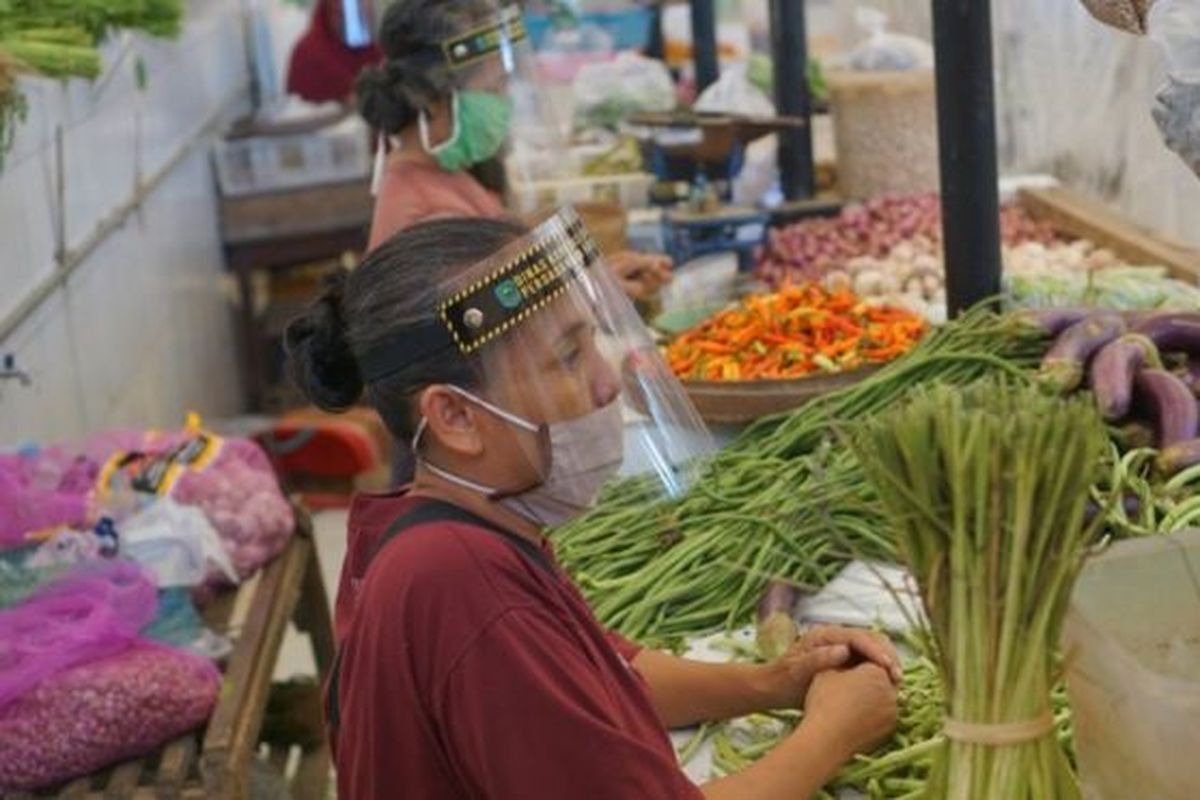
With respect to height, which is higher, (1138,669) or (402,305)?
(402,305)

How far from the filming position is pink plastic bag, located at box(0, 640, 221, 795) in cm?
350

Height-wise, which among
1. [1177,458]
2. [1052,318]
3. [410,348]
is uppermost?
[410,348]

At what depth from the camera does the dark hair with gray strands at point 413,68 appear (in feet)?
15.4

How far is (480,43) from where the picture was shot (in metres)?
4.79

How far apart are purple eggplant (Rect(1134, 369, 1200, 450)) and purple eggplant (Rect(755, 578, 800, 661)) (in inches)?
25.1

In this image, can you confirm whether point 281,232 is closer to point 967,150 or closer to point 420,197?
point 420,197

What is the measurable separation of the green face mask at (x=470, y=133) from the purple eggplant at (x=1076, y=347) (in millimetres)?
1643

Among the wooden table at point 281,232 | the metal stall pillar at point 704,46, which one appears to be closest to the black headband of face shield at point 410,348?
the metal stall pillar at point 704,46

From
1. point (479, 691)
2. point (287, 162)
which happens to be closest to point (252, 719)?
point (479, 691)

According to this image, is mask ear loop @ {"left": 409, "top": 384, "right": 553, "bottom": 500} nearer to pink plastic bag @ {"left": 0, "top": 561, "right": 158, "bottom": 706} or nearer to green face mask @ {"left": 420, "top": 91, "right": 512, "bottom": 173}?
pink plastic bag @ {"left": 0, "top": 561, "right": 158, "bottom": 706}

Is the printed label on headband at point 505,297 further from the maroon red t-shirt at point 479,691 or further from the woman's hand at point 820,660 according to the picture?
the woman's hand at point 820,660

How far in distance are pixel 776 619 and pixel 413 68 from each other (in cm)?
220

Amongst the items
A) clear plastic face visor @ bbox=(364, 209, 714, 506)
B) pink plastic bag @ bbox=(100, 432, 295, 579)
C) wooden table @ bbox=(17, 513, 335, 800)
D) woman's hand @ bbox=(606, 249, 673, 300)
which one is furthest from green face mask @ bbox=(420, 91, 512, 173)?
clear plastic face visor @ bbox=(364, 209, 714, 506)

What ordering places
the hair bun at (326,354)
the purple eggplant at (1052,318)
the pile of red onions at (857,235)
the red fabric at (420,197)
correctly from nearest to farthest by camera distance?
the hair bun at (326,354) < the purple eggplant at (1052,318) < the red fabric at (420,197) < the pile of red onions at (857,235)
